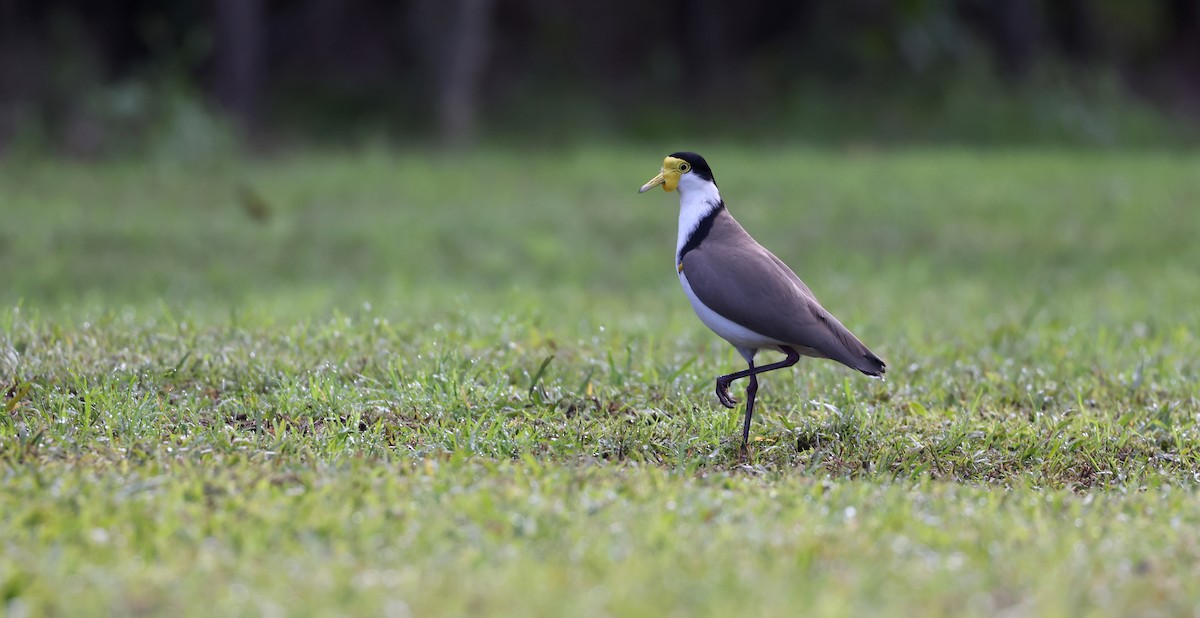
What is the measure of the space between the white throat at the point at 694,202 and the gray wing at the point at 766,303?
22 centimetres

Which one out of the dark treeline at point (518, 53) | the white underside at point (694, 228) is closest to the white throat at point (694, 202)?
the white underside at point (694, 228)

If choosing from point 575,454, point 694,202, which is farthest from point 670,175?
point 575,454

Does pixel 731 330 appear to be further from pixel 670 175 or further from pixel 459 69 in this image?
pixel 459 69

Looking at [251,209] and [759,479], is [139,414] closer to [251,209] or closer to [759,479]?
[759,479]

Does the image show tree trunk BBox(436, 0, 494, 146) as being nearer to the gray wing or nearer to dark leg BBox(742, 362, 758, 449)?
the gray wing

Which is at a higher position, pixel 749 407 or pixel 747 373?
pixel 747 373

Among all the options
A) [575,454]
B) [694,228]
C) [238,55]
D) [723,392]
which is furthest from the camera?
[238,55]

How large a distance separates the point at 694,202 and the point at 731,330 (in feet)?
2.23

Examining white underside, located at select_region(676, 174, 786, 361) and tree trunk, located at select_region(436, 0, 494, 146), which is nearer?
white underside, located at select_region(676, 174, 786, 361)

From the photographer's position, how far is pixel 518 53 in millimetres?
24578

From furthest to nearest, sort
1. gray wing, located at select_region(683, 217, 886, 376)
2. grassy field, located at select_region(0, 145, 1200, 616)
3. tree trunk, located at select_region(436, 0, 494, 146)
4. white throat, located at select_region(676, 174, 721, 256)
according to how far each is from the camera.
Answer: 1. tree trunk, located at select_region(436, 0, 494, 146)
2. white throat, located at select_region(676, 174, 721, 256)
3. gray wing, located at select_region(683, 217, 886, 376)
4. grassy field, located at select_region(0, 145, 1200, 616)

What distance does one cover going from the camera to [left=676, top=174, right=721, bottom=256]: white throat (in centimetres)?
573

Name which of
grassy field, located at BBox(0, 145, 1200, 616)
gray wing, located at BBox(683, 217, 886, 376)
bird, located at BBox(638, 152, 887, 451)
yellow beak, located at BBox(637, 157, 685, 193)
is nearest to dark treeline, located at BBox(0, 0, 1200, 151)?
grassy field, located at BBox(0, 145, 1200, 616)

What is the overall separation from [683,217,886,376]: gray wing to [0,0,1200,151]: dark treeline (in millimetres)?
14317
